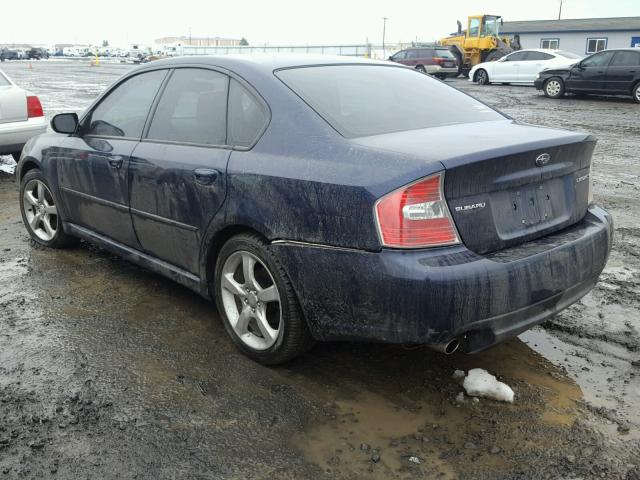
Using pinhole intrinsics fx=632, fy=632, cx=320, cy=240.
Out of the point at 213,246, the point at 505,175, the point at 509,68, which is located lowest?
the point at 213,246

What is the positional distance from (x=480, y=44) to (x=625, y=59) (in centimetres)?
1480

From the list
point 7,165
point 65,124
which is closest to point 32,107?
point 7,165

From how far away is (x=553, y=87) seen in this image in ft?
66.4

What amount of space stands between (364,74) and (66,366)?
2349 mm

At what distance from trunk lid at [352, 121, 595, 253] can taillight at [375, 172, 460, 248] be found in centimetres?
8

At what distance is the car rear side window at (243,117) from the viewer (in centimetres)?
326

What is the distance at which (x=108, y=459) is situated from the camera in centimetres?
257

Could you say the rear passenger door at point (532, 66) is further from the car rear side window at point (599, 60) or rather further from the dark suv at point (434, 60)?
the dark suv at point (434, 60)

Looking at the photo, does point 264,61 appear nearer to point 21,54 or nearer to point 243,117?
point 243,117

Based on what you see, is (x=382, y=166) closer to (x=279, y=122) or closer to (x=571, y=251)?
(x=279, y=122)

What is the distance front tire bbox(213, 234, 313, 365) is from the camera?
10.0 feet

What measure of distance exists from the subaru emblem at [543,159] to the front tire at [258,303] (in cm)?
129

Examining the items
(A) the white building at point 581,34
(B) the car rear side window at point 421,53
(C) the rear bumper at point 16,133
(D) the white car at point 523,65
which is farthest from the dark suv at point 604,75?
(A) the white building at point 581,34

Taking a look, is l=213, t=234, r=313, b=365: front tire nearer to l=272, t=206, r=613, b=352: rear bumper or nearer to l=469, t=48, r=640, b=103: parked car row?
l=272, t=206, r=613, b=352: rear bumper
